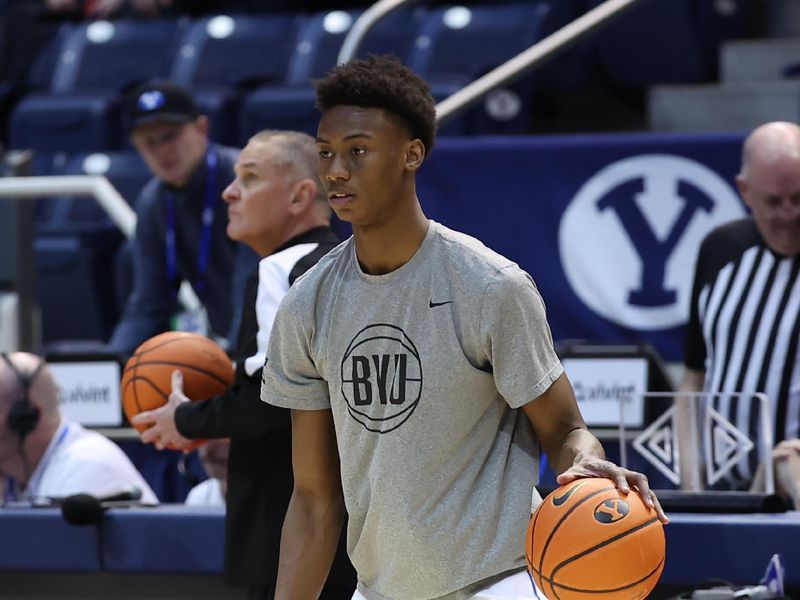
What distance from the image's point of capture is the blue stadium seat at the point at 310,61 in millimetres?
8133

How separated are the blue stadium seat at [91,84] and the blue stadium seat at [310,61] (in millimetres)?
900

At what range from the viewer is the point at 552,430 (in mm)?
2607

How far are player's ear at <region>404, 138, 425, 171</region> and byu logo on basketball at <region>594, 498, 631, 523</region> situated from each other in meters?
0.66

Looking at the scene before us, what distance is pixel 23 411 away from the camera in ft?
15.6

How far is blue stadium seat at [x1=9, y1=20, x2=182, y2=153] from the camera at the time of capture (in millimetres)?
8812

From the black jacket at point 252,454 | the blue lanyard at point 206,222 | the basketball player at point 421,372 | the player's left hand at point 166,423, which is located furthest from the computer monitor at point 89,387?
the basketball player at point 421,372

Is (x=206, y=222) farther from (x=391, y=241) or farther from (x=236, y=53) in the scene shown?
(x=236, y=53)

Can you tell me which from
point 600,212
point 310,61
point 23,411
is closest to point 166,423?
point 23,411

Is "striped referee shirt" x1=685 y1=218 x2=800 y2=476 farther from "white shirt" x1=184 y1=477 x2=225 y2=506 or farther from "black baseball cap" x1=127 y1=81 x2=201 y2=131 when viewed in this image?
"black baseball cap" x1=127 y1=81 x2=201 y2=131

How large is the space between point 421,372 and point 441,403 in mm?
64

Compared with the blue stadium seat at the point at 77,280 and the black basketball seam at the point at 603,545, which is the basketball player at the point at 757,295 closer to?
the black basketball seam at the point at 603,545

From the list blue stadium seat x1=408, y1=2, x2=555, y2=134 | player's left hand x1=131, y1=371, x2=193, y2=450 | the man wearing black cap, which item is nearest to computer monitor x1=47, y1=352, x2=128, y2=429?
the man wearing black cap

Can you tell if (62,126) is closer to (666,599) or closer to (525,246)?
(525,246)

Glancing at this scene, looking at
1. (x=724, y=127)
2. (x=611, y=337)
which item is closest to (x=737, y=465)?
(x=611, y=337)
